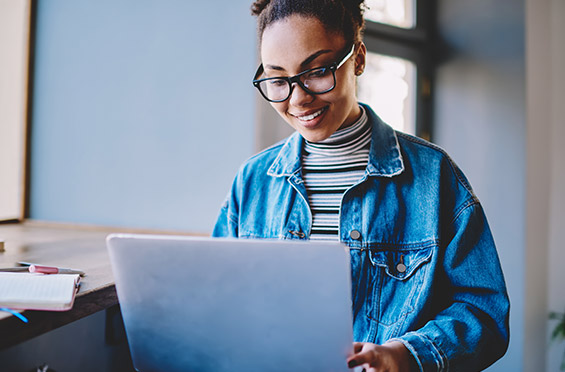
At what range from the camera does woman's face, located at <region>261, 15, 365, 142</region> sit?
85 centimetres

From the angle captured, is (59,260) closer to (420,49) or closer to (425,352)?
(425,352)

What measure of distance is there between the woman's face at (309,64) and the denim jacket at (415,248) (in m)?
0.13

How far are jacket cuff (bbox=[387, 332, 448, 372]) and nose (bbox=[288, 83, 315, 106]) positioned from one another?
0.44 meters

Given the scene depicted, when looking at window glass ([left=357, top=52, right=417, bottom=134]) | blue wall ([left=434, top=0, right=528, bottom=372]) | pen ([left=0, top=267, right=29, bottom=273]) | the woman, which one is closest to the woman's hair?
the woman

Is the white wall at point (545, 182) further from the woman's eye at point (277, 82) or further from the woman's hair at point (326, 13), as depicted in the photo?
the woman's eye at point (277, 82)

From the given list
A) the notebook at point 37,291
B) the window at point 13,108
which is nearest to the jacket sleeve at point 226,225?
the notebook at point 37,291

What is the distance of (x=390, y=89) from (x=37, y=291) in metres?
1.85

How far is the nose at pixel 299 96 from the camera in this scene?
33.9 inches

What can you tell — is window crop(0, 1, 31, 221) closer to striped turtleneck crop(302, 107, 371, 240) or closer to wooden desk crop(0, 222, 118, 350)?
wooden desk crop(0, 222, 118, 350)

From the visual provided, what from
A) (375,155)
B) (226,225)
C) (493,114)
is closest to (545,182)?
(493,114)

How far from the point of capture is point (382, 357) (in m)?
0.69

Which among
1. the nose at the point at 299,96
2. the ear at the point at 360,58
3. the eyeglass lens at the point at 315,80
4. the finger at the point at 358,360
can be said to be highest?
the ear at the point at 360,58

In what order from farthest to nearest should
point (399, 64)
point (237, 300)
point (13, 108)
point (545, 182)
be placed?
point (399, 64), point (545, 182), point (13, 108), point (237, 300)

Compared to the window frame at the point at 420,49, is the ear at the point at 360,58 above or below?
below
